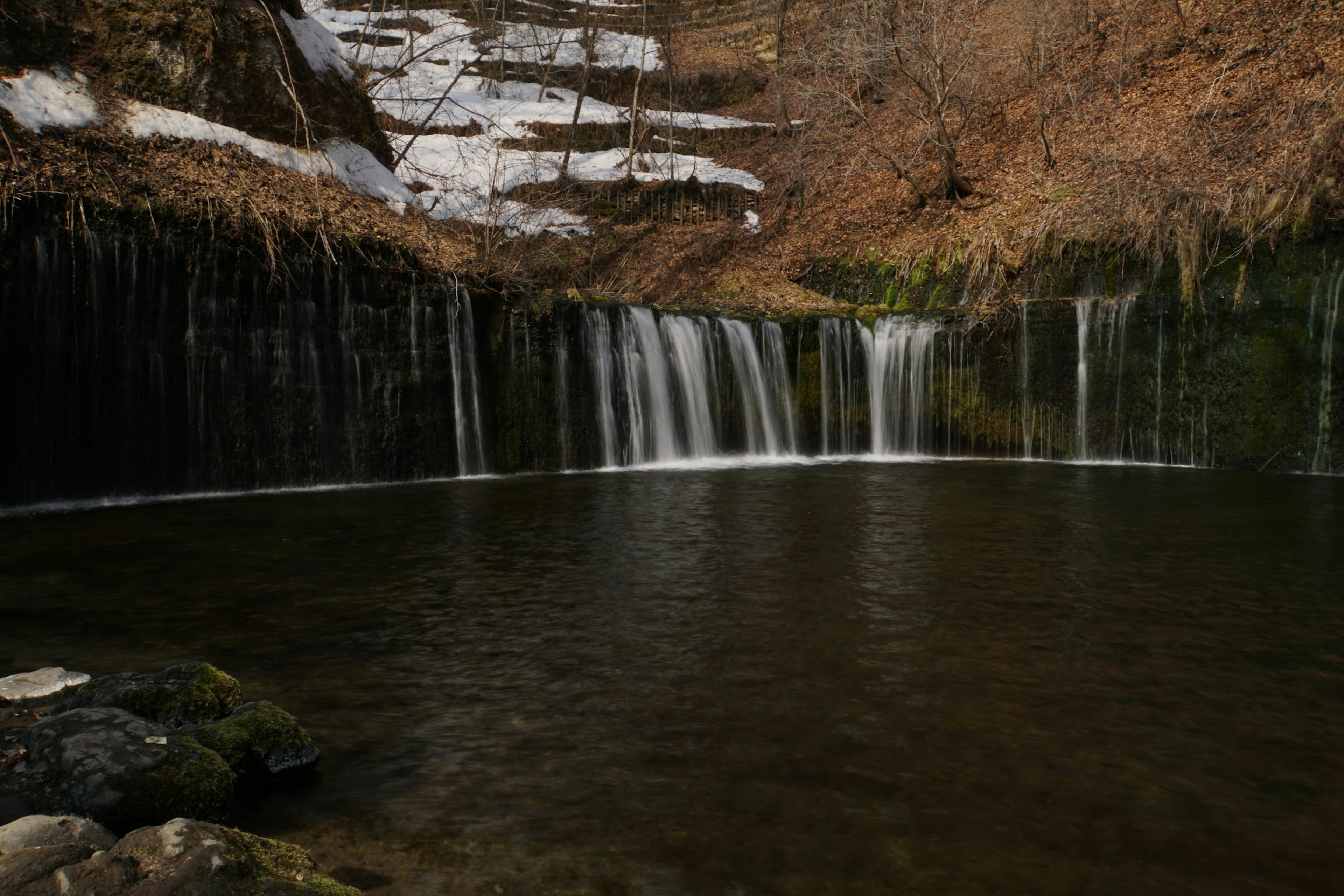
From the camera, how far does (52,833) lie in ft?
8.13

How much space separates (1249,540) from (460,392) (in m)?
9.71

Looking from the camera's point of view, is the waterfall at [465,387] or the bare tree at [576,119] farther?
the bare tree at [576,119]

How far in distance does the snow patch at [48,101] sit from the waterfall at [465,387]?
16.2 ft

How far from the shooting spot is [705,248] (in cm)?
2389

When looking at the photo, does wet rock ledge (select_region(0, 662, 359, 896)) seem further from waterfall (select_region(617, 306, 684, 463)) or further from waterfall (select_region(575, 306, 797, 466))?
waterfall (select_region(617, 306, 684, 463))

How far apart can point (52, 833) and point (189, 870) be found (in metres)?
0.52

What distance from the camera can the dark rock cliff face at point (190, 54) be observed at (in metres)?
11.7

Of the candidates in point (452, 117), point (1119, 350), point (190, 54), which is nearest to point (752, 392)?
point (1119, 350)

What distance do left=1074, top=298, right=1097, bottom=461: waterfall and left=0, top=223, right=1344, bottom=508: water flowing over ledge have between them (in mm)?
32

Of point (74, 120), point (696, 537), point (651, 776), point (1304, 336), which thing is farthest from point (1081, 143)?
point (651, 776)

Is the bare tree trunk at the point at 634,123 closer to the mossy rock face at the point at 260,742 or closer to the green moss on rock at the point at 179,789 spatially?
the mossy rock face at the point at 260,742

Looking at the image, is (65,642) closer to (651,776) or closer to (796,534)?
(651,776)

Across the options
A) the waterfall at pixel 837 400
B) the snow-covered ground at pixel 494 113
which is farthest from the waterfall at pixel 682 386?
the snow-covered ground at pixel 494 113

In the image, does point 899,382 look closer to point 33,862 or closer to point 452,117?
point 452,117
